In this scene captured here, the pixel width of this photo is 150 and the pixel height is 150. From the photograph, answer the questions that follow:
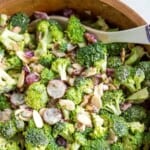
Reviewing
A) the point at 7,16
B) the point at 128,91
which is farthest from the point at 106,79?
the point at 7,16

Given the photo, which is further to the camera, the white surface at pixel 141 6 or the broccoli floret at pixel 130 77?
A: the white surface at pixel 141 6

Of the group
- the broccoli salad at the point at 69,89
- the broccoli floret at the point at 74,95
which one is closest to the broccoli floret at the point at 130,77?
the broccoli salad at the point at 69,89

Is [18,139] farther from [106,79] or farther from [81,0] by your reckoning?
[81,0]

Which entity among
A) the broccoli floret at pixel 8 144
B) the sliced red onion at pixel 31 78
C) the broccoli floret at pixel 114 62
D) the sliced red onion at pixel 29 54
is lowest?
the broccoli floret at pixel 8 144

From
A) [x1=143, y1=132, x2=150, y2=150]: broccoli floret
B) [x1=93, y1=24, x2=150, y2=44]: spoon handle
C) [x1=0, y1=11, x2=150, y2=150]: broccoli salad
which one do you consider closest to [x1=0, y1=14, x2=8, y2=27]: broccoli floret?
[x1=0, y1=11, x2=150, y2=150]: broccoli salad

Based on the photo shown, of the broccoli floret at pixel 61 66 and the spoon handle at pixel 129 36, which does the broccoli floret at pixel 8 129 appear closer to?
the broccoli floret at pixel 61 66

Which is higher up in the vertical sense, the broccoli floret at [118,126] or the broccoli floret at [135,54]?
the broccoli floret at [135,54]
